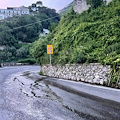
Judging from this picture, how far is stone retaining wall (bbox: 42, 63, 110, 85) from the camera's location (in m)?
7.80

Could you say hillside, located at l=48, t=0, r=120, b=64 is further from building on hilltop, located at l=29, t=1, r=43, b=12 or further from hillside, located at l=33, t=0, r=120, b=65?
building on hilltop, located at l=29, t=1, r=43, b=12

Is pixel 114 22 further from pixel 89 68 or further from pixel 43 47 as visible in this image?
pixel 43 47

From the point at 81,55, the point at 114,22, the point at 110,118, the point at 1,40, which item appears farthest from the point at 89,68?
the point at 1,40

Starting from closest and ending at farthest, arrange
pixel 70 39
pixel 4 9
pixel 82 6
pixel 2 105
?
pixel 2 105 → pixel 70 39 → pixel 82 6 → pixel 4 9

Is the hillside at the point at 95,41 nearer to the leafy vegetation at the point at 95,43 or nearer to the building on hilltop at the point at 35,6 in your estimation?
the leafy vegetation at the point at 95,43

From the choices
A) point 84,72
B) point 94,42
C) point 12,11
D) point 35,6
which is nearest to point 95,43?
point 94,42

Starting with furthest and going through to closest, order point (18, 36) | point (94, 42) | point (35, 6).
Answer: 1. point (35, 6)
2. point (18, 36)
3. point (94, 42)

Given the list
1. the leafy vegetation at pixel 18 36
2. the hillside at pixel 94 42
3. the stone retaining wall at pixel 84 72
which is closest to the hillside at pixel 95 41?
the hillside at pixel 94 42

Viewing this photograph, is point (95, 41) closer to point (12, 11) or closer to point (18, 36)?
point (18, 36)

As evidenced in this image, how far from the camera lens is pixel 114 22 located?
11.1 m

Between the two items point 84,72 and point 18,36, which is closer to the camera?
point 84,72

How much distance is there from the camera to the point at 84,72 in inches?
362

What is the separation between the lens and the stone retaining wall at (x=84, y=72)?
25.6 feet

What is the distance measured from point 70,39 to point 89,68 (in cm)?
542
